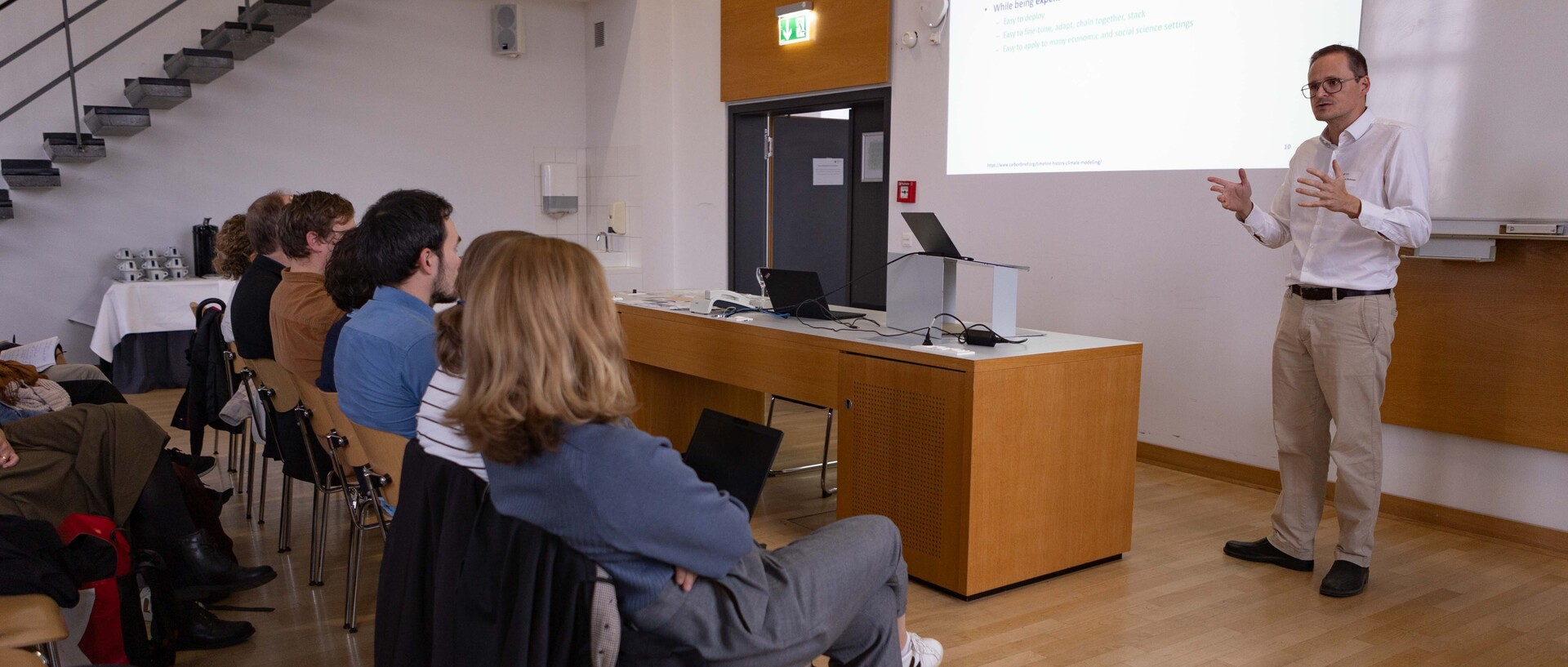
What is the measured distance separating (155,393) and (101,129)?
170 centimetres

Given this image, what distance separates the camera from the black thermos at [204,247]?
6.57 meters

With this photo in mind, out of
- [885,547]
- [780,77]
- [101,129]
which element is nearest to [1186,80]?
[780,77]

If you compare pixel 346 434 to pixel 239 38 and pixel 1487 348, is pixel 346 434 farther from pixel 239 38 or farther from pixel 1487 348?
pixel 239 38

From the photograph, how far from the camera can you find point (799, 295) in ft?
12.5

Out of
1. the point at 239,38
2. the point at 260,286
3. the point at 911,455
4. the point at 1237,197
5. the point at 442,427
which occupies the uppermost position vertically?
the point at 239,38

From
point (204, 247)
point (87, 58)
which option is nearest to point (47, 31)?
point (87, 58)

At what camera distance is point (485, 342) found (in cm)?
147

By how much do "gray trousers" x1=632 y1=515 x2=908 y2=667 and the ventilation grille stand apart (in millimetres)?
967

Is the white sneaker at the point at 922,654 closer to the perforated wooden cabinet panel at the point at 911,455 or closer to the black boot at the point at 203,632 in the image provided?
the perforated wooden cabinet panel at the point at 911,455

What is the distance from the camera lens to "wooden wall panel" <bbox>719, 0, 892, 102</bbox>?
5926mm

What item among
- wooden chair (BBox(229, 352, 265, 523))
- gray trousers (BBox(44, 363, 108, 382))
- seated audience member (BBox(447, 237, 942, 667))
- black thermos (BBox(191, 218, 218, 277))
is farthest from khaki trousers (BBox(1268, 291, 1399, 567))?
black thermos (BBox(191, 218, 218, 277))

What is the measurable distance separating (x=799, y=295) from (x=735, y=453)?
70.7 inches

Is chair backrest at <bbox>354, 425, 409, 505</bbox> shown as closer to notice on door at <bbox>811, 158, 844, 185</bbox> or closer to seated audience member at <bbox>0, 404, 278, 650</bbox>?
seated audience member at <bbox>0, 404, 278, 650</bbox>

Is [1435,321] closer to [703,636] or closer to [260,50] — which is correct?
[703,636]
